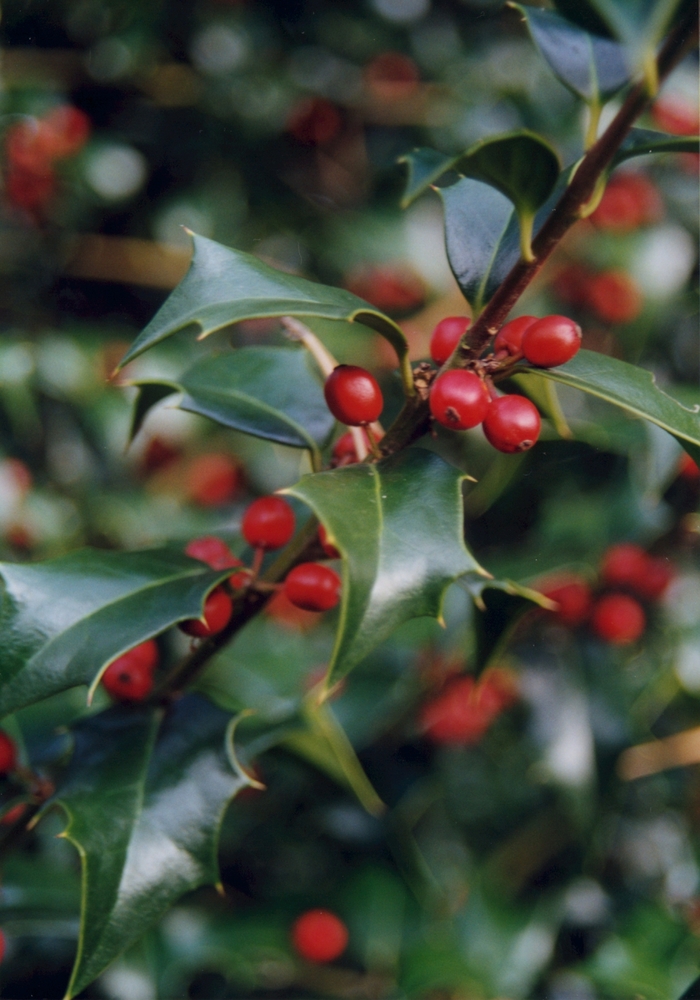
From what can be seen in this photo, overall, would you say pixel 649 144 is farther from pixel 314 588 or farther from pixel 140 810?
pixel 140 810

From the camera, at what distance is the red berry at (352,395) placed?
2.51ft

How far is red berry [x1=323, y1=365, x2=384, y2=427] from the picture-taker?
76cm

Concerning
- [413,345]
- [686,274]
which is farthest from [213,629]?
[686,274]

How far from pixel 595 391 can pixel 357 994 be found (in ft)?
4.33

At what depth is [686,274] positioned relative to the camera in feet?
6.47

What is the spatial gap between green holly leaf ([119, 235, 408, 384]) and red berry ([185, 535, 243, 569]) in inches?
A: 11.8

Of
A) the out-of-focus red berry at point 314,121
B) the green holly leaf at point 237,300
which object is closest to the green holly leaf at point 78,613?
the green holly leaf at point 237,300

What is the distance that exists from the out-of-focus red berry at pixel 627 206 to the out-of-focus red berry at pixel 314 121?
91cm

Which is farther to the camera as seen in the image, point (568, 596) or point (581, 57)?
point (568, 596)

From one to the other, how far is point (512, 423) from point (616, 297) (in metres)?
1.38

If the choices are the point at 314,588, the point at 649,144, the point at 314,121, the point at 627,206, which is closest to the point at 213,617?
the point at 314,588

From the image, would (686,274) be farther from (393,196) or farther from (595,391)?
(595,391)

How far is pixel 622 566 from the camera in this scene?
1.52 meters

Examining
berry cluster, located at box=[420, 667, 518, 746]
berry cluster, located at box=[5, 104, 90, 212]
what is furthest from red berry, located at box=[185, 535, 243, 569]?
berry cluster, located at box=[5, 104, 90, 212]
